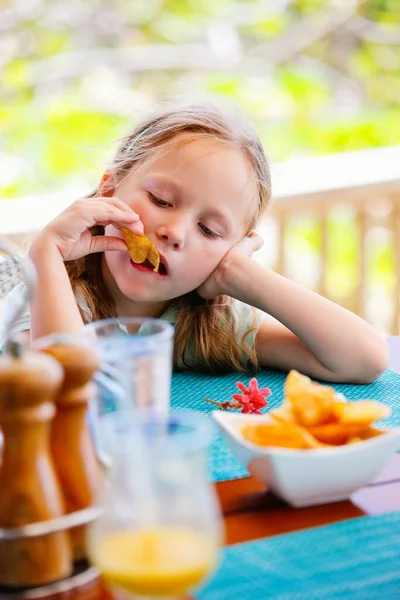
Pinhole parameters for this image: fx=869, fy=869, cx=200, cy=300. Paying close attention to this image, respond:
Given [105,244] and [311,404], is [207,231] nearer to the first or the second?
[105,244]

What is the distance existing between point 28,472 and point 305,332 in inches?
34.4

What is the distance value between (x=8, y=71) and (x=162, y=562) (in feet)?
14.8

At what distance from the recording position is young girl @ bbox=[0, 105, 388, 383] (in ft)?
4.72

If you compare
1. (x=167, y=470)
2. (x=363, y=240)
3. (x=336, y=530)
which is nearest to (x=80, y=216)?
(x=336, y=530)

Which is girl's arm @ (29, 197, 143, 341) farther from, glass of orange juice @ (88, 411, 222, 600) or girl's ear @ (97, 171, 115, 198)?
glass of orange juice @ (88, 411, 222, 600)

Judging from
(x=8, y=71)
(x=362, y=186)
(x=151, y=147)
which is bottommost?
(x=362, y=186)

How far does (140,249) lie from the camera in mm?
1448

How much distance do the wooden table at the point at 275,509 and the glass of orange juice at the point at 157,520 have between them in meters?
0.22

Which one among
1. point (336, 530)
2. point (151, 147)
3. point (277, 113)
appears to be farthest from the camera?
point (277, 113)

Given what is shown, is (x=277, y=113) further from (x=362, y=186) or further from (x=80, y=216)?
(x=80, y=216)

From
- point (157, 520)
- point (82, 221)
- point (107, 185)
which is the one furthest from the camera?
point (107, 185)

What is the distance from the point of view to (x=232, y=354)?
1514 millimetres

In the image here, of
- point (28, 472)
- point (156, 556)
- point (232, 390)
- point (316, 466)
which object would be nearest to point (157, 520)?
point (156, 556)

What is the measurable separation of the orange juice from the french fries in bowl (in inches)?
10.1
